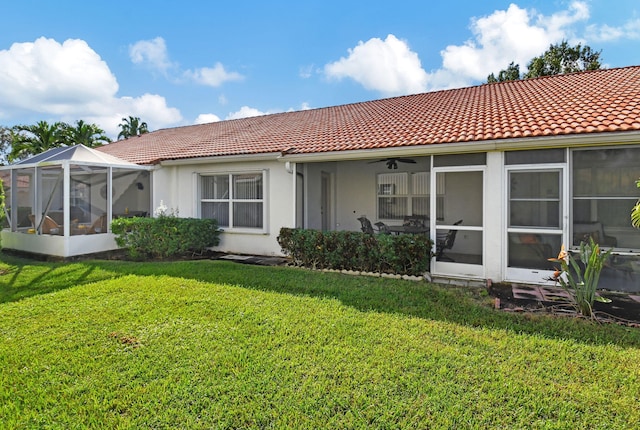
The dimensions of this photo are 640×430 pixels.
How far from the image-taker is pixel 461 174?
28.7ft

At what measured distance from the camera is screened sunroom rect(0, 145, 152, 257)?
36.4ft

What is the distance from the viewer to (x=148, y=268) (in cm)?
945

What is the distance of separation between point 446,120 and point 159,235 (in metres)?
9.77

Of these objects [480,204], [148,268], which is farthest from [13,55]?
[480,204]

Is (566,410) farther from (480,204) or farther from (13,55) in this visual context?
(13,55)

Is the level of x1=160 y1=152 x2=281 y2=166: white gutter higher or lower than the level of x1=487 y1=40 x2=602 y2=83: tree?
lower

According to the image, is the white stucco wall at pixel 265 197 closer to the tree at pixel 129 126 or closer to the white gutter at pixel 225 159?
the white gutter at pixel 225 159

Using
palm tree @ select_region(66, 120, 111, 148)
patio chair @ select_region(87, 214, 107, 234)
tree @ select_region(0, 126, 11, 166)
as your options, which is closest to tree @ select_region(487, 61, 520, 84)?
patio chair @ select_region(87, 214, 107, 234)

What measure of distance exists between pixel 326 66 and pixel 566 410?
19.1m

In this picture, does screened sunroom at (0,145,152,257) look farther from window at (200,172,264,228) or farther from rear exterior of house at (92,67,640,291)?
window at (200,172,264,228)

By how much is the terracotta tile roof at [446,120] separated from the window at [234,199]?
1.00 meters

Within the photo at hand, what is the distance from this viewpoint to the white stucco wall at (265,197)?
36.9 ft

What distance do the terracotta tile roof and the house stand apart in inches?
2.3

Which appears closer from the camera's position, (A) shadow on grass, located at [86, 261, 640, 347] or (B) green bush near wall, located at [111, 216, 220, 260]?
(A) shadow on grass, located at [86, 261, 640, 347]
